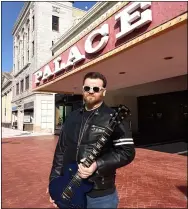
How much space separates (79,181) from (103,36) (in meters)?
6.87

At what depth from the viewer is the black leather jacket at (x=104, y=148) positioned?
2.18m

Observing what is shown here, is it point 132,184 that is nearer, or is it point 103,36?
point 132,184

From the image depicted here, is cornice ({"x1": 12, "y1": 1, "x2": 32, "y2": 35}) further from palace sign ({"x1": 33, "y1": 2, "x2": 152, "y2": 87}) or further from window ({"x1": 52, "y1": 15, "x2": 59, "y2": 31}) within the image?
palace sign ({"x1": 33, "y1": 2, "x2": 152, "y2": 87})

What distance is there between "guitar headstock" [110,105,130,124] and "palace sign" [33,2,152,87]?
4665 mm

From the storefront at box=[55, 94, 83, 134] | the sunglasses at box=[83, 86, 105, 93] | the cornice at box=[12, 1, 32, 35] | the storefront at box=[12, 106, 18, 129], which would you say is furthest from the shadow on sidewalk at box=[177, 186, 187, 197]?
the storefront at box=[12, 106, 18, 129]

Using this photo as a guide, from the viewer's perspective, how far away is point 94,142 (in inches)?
90.0

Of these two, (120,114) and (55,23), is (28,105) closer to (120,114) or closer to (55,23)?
(55,23)

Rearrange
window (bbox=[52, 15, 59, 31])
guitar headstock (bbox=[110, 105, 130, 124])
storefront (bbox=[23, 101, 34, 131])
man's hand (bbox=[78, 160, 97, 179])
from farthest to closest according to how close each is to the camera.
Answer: window (bbox=[52, 15, 59, 31]) < storefront (bbox=[23, 101, 34, 131]) < guitar headstock (bbox=[110, 105, 130, 124]) < man's hand (bbox=[78, 160, 97, 179])

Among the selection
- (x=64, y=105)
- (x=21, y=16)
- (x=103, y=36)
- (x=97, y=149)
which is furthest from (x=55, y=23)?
(x=97, y=149)

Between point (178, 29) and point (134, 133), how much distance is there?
1565 centimetres

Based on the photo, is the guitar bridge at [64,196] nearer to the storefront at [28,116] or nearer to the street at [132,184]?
the street at [132,184]

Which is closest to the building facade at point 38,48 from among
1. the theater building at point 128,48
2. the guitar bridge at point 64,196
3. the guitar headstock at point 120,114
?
the theater building at point 128,48

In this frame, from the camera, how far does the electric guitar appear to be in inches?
82.4

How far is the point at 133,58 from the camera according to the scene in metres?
8.63
